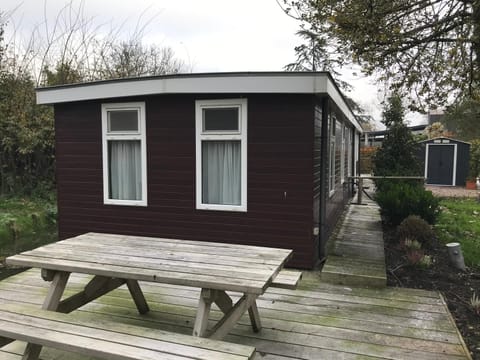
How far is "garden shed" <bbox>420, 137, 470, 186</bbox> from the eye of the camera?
16.2m

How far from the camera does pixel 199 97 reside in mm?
4758

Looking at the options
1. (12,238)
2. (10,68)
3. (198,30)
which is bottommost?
(12,238)

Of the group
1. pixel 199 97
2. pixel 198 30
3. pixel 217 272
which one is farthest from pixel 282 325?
pixel 198 30

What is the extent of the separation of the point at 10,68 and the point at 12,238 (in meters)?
4.31

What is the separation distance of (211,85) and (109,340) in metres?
3.13

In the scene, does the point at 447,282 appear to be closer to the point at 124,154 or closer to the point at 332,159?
the point at 332,159

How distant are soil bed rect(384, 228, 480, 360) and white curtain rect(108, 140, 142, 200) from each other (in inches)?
131

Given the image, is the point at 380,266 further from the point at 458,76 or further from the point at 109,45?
the point at 109,45

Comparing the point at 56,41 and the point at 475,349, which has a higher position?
the point at 56,41

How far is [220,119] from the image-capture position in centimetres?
479

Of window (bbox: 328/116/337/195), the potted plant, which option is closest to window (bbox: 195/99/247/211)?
window (bbox: 328/116/337/195)

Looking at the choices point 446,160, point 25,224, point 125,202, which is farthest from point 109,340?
point 446,160

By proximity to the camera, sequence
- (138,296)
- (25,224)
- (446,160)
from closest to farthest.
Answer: (138,296), (25,224), (446,160)

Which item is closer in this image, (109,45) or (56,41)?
(56,41)
